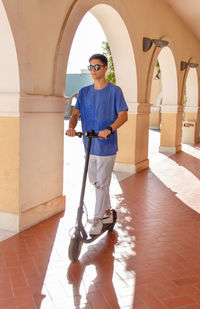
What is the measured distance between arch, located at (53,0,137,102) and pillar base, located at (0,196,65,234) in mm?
1460

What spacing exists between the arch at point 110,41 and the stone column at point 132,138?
1.00ft

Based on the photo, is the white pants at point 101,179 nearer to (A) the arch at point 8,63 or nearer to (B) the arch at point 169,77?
(A) the arch at point 8,63

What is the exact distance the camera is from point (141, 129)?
841cm

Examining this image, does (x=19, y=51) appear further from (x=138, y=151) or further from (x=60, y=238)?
(x=138, y=151)

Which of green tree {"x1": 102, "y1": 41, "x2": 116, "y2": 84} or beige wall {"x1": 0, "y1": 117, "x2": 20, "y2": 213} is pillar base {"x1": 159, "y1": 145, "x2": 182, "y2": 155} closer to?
green tree {"x1": 102, "y1": 41, "x2": 116, "y2": 84}

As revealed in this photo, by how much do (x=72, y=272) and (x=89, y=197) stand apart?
267cm

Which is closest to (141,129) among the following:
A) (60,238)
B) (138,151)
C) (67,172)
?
(138,151)

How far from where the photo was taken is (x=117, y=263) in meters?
3.47

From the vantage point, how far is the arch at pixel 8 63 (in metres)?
3.80

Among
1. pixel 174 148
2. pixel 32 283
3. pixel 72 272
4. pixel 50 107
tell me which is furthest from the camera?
pixel 174 148

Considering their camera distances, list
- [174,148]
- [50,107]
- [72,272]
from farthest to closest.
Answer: [174,148]
[50,107]
[72,272]

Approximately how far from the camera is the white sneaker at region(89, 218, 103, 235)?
3.86m

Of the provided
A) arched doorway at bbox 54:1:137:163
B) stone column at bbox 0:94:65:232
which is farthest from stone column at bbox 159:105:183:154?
stone column at bbox 0:94:65:232

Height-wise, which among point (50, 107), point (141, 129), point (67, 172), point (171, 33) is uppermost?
point (171, 33)
